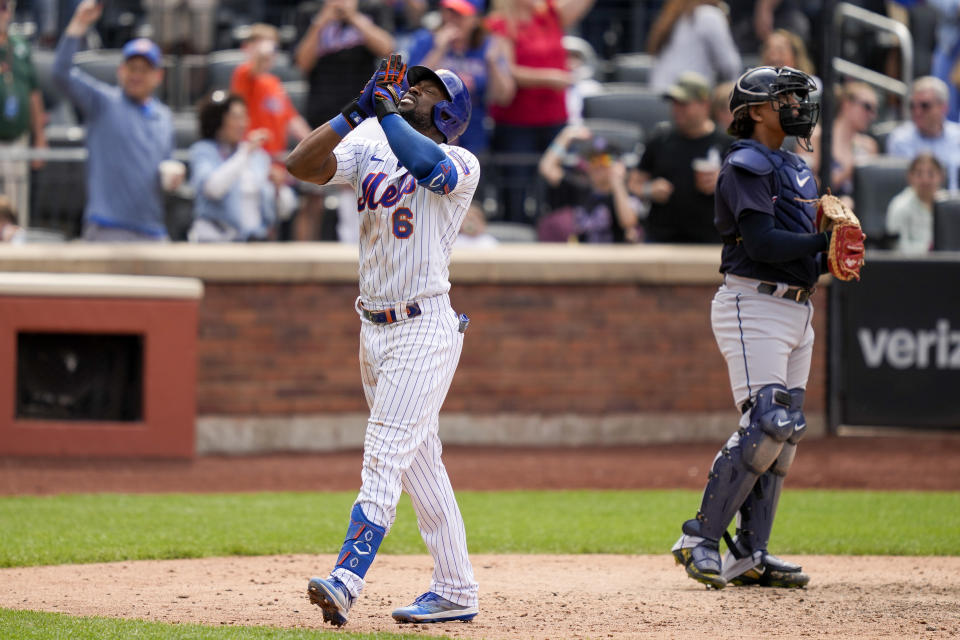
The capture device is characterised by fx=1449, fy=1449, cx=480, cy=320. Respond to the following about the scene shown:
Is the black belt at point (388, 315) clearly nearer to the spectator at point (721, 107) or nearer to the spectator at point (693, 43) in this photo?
the spectator at point (721, 107)

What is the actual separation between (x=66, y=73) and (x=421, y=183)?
6.08 metres

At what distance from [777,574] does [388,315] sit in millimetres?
2196

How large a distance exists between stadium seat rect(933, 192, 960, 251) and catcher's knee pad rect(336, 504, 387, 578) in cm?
739

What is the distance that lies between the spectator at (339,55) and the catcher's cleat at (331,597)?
735cm

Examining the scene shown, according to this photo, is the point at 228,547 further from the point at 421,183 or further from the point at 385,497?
the point at 421,183

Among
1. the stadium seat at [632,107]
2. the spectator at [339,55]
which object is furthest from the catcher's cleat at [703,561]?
the stadium seat at [632,107]

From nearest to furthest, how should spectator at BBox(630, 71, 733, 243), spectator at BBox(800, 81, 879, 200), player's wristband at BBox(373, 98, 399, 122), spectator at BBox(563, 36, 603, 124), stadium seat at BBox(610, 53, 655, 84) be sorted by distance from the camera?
1. player's wristband at BBox(373, 98, 399, 122)
2. spectator at BBox(630, 71, 733, 243)
3. spectator at BBox(800, 81, 879, 200)
4. spectator at BBox(563, 36, 603, 124)
5. stadium seat at BBox(610, 53, 655, 84)

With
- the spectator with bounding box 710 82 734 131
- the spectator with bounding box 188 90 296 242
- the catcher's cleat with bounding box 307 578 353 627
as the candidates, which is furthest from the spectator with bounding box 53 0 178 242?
the catcher's cleat with bounding box 307 578 353 627

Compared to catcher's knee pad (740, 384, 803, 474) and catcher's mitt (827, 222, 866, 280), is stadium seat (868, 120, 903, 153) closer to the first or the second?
catcher's mitt (827, 222, 866, 280)

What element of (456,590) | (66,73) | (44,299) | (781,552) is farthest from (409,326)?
(66,73)

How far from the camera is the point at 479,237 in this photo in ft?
36.9

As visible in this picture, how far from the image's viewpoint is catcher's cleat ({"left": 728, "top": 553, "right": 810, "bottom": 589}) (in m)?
6.01

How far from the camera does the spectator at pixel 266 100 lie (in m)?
11.6

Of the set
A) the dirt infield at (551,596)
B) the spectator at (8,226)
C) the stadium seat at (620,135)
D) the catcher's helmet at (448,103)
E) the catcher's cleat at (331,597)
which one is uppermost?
the stadium seat at (620,135)
